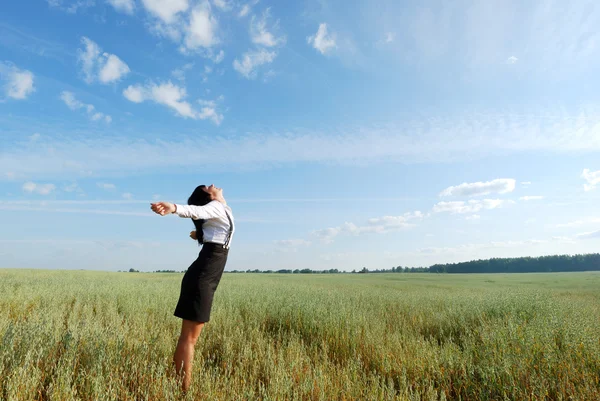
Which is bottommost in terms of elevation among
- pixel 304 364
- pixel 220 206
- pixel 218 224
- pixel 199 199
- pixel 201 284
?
pixel 304 364

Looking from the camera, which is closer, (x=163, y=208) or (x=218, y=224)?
(x=163, y=208)

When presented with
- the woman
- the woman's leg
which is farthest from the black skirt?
the woman's leg

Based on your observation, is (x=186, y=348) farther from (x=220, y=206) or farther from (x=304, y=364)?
(x=304, y=364)

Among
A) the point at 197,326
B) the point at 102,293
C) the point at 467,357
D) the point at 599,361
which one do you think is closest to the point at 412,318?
the point at 467,357

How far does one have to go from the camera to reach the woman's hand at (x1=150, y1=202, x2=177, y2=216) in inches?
111

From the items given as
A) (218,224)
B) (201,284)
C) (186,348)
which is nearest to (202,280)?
(201,284)

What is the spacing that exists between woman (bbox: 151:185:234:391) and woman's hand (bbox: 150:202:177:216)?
38 cm

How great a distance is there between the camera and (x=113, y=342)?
4449 mm

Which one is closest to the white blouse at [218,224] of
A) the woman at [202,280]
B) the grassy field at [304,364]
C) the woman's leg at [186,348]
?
the woman at [202,280]

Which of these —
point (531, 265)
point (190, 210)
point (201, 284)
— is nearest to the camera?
point (190, 210)

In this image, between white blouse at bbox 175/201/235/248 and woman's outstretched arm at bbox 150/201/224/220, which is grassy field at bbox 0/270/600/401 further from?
woman's outstretched arm at bbox 150/201/224/220

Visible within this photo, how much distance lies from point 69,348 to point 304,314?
3981 mm

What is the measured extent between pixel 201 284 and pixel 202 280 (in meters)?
0.04

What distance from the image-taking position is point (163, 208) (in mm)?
2871
